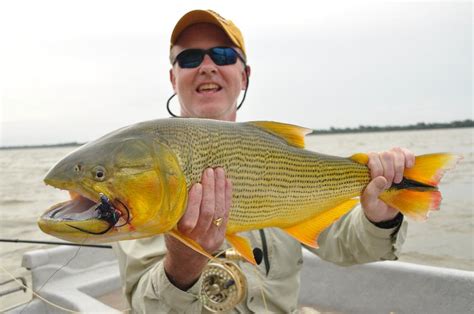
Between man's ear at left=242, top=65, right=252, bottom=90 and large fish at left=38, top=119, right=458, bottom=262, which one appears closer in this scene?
large fish at left=38, top=119, right=458, bottom=262

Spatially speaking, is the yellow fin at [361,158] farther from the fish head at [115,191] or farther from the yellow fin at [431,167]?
the fish head at [115,191]

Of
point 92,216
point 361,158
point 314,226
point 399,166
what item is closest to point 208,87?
point 361,158

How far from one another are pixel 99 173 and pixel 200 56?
2110 mm

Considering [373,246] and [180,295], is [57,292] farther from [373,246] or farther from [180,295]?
[373,246]

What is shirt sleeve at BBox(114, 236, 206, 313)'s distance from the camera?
2.43 metres

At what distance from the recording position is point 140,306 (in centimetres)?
270

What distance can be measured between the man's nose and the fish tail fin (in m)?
1.75

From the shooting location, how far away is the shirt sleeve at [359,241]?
2.90 metres

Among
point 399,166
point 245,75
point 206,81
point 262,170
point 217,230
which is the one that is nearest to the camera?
point 217,230

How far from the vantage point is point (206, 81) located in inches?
137

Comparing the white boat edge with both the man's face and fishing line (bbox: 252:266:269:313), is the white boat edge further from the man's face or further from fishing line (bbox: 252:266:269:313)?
the man's face

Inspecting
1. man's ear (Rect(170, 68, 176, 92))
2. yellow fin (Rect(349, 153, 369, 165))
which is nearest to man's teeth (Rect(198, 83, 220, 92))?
man's ear (Rect(170, 68, 176, 92))

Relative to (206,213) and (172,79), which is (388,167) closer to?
(206,213)

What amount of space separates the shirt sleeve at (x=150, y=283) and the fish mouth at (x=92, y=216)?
2.95 feet
